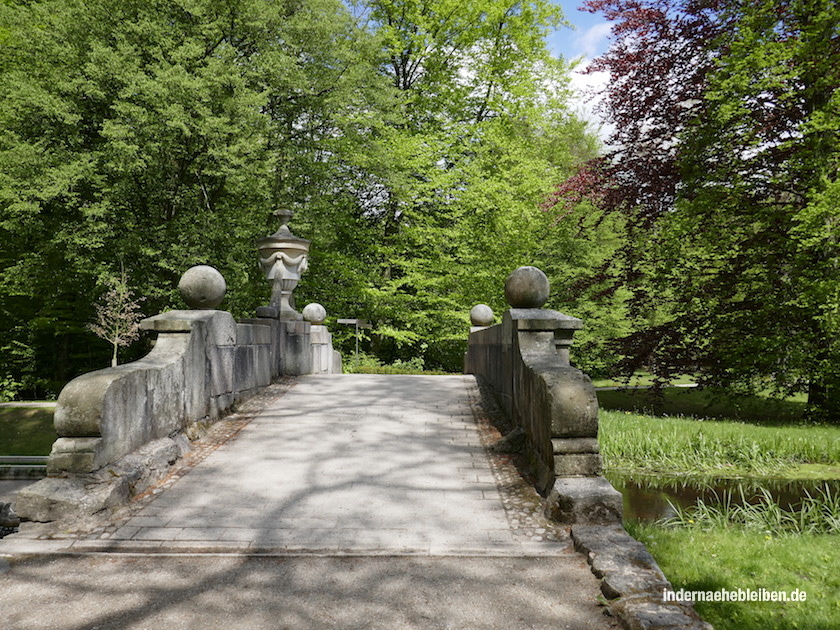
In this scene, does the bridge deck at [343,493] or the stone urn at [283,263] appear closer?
the bridge deck at [343,493]

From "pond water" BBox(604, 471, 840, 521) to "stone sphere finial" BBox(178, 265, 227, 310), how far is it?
4.59 metres

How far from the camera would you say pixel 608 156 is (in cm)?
1226

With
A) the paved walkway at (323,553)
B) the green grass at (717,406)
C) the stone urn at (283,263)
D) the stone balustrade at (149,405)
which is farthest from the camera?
the green grass at (717,406)

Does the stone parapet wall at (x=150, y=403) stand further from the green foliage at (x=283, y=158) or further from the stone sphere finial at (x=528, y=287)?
the green foliage at (x=283, y=158)

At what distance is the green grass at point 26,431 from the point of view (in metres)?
11.3

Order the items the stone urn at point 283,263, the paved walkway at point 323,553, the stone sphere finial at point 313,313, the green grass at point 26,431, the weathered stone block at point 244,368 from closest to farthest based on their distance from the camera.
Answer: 1. the paved walkway at point 323,553
2. the weathered stone block at point 244,368
3. the stone urn at point 283,263
4. the green grass at point 26,431
5. the stone sphere finial at point 313,313

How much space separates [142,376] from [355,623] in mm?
2876

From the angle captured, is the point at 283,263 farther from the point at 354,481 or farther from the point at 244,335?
the point at 354,481

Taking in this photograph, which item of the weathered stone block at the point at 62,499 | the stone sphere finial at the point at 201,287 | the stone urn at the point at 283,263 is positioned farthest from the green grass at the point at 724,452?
the weathered stone block at the point at 62,499

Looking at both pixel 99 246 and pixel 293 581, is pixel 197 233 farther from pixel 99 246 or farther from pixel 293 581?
pixel 293 581

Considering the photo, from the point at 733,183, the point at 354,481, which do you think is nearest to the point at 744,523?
the point at 354,481

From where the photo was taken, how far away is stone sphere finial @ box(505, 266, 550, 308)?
5.49 m

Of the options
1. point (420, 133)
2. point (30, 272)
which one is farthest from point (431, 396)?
point (30, 272)

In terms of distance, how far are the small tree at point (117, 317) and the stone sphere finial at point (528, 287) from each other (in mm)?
12962
